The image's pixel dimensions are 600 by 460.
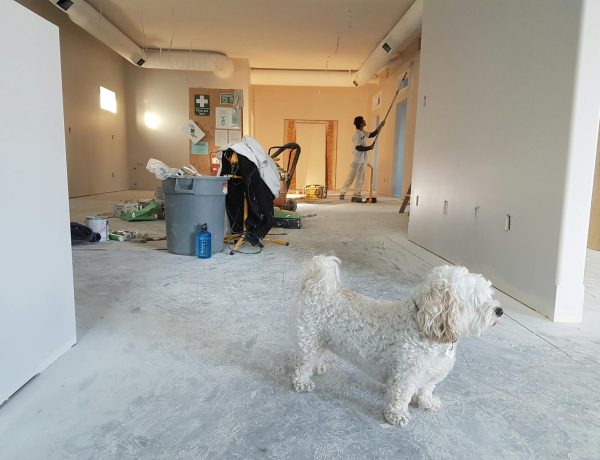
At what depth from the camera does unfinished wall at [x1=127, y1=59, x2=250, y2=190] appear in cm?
963

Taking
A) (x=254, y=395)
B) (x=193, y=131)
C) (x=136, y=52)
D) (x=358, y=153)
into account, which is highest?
(x=136, y=52)

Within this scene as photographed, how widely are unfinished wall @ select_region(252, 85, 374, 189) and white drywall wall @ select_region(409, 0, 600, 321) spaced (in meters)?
8.63

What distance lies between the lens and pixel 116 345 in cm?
158

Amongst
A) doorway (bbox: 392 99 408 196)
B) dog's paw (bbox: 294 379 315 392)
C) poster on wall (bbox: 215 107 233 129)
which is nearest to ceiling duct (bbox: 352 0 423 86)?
doorway (bbox: 392 99 408 196)

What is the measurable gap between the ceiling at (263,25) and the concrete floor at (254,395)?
18.6 feet

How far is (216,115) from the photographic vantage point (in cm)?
965

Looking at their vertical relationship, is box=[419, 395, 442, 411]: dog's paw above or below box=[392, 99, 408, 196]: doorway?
below

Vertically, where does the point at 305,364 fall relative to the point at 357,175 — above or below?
below

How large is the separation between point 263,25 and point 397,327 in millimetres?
7345

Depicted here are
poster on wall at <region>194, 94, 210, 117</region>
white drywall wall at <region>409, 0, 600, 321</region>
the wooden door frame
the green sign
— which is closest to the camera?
white drywall wall at <region>409, 0, 600, 321</region>

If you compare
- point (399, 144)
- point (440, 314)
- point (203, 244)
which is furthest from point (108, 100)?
point (440, 314)

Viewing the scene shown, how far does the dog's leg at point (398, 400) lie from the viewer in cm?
110

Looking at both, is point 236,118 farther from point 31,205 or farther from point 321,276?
point 321,276

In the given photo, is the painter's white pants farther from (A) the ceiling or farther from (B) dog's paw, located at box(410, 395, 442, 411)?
(B) dog's paw, located at box(410, 395, 442, 411)
